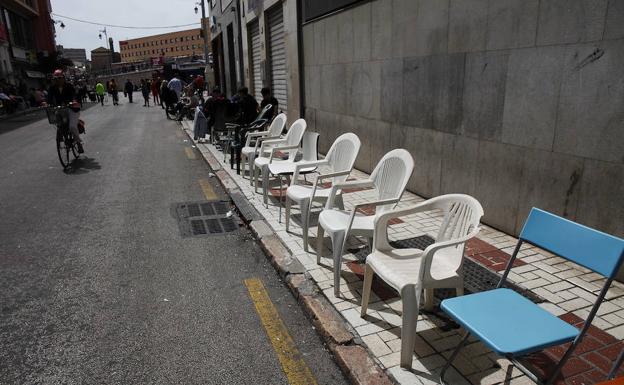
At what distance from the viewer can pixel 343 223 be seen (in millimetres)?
3848

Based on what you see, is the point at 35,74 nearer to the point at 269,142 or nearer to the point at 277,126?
the point at 277,126

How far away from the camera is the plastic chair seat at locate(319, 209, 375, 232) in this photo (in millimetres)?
3754

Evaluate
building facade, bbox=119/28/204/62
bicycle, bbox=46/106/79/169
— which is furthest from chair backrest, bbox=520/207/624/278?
building facade, bbox=119/28/204/62

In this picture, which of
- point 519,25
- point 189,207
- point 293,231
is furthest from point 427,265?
point 189,207

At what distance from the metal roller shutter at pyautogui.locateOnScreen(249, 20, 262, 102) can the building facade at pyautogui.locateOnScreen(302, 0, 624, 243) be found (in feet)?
30.3

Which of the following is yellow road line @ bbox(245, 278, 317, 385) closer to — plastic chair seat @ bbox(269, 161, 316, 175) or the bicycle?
plastic chair seat @ bbox(269, 161, 316, 175)

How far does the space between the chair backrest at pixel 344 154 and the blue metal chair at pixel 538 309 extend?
2.48 m

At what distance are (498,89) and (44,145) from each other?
13.2 meters

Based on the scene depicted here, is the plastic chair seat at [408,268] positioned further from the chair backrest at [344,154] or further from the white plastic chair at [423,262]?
the chair backrest at [344,154]

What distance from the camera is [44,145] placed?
13.1 meters

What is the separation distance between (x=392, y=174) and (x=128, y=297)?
8.83ft

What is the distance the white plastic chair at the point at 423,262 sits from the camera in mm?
2684

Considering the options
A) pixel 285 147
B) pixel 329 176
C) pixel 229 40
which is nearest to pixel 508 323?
pixel 329 176

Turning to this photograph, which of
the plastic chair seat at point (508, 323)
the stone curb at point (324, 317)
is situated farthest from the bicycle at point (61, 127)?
the plastic chair seat at point (508, 323)
